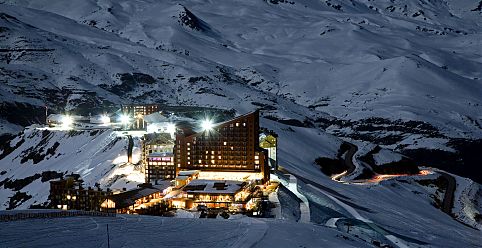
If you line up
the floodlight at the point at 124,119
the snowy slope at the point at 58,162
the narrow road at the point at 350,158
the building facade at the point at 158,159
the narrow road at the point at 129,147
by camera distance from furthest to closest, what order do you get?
1. the narrow road at the point at 350,158
2. the floodlight at the point at 124,119
3. the narrow road at the point at 129,147
4. the snowy slope at the point at 58,162
5. the building facade at the point at 158,159

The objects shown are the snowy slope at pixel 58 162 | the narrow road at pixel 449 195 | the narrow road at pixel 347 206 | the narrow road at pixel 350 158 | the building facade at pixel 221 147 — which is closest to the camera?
the narrow road at pixel 347 206

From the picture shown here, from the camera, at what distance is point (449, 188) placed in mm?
115250

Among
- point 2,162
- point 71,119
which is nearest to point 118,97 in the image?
point 71,119

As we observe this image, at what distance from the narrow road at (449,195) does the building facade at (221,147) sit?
42.2 metres

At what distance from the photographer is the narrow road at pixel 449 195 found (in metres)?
104

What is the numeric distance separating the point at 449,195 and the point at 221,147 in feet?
174

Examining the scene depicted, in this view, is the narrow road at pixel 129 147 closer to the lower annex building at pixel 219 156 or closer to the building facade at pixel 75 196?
the lower annex building at pixel 219 156

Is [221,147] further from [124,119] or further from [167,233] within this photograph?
[124,119]

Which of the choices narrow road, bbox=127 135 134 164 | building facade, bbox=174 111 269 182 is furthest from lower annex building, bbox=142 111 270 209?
narrow road, bbox=127 135 134 164

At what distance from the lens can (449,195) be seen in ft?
365

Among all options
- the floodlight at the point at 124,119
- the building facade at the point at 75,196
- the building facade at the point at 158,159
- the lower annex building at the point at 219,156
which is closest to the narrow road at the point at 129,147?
the building facade at the point at 158,159

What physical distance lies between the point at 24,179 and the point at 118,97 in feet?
263

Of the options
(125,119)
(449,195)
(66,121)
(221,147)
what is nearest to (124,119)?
(125,119)

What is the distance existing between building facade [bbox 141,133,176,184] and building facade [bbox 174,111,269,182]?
2103 millimetres
